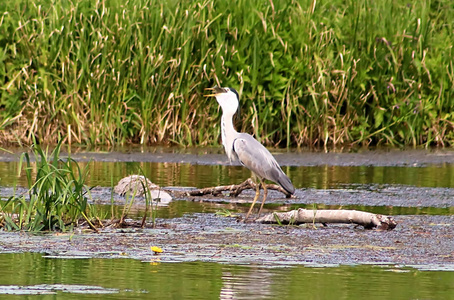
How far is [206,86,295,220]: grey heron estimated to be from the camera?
8.38m

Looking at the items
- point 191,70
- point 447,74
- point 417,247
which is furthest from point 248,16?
point 417,247

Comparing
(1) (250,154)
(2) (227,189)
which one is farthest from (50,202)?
(2) (227,189)

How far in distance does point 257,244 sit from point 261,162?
6.66 ft

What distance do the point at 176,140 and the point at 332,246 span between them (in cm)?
752

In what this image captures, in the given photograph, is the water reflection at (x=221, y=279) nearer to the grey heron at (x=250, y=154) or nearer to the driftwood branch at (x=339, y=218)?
the driftwood branch at (x=339, y=218)

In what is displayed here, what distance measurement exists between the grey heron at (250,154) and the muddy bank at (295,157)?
322 centimetres

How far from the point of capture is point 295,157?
1285 cm

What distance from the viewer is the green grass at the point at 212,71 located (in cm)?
1334

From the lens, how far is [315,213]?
717cm

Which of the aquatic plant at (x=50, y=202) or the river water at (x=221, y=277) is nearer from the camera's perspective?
the river water at (x=221, y=277)

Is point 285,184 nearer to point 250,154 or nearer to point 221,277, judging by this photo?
point 250,154

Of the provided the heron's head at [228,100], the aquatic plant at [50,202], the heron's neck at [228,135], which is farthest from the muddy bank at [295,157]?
the aquatic plant at [50,202]

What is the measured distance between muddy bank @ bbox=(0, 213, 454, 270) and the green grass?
6.12 m

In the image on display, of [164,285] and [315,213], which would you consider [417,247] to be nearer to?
[315,213]
